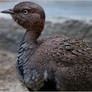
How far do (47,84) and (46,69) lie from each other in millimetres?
171

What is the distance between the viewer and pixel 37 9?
5.30 meters

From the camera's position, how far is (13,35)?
795 centimetres

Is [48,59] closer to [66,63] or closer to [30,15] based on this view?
[66,63]

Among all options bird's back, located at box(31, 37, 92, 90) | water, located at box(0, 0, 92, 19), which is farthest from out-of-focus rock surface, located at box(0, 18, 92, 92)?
bird's back, located at box(31, 37, 92, 90)

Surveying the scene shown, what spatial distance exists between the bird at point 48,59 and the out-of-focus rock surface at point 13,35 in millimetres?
1627

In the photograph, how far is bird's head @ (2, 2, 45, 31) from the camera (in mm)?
5305

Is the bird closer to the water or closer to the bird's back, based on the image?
the bird's back

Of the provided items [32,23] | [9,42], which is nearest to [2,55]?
[9,42]

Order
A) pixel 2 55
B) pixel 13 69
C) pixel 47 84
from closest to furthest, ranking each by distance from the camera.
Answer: pixel 47 84, pixel 13 69, pixel 2 55

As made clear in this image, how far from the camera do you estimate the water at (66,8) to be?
26.9 feet

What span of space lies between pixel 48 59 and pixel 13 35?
A: 9.76 feet

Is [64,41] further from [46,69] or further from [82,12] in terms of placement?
[82,12]

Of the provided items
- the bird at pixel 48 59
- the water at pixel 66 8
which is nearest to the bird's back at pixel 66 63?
the bird at pixel 48 59

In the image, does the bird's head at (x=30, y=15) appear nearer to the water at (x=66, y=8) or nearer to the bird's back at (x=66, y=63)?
the bird's back at (x=66, y=63)
